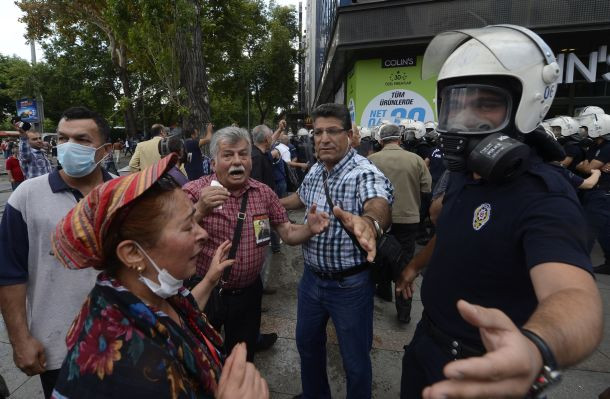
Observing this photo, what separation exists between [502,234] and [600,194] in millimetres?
5518

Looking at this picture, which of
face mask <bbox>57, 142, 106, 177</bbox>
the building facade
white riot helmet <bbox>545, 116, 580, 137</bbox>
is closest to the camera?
face mask <bbox>57, 142, 106, 177</bbox>

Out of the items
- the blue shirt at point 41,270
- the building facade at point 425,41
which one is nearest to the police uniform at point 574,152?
the building facade at point 425,41

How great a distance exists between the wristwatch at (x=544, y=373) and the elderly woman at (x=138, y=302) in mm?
855

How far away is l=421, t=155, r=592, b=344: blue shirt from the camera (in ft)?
3.80

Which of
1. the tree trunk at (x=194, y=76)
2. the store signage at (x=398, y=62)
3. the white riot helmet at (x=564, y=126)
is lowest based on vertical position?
the white riot helmet at (x=564, y=126)

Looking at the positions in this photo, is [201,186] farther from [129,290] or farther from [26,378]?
→ [26,378]

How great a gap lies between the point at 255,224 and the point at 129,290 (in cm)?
132

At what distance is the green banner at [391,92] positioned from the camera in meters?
9.75

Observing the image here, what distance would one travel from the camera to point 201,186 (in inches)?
104

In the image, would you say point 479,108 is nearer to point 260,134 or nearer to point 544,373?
point 544,373

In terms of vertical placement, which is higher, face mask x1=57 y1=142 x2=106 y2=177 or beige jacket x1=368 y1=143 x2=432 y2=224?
face mask x1=57 y1=142 x2=106 y2=177

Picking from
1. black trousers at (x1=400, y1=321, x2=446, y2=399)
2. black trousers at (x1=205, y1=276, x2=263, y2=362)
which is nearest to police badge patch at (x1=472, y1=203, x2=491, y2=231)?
black trousers at (x1=400, y1=321, x2=446, y2=399)

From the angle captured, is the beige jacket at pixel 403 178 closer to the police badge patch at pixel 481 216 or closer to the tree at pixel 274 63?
the police badge patch at pixel 481 216

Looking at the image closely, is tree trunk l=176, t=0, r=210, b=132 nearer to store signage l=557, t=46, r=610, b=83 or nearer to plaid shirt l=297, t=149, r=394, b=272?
plaid shirt l=297, t=149, r=394, b=272
